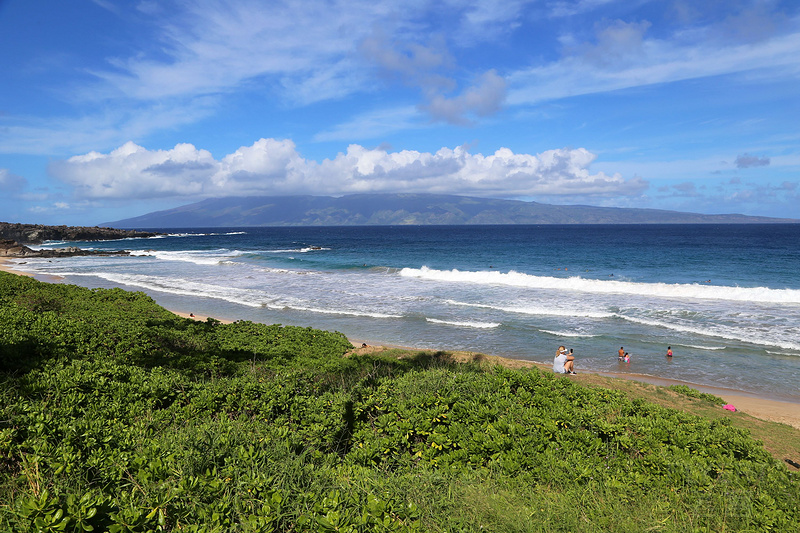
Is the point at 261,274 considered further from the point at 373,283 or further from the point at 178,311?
the point at 178,311

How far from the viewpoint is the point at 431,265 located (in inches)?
1988

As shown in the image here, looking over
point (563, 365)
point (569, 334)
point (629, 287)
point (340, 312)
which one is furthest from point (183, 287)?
point (629, 287)

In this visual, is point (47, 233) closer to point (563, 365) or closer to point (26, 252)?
point (26, 252)

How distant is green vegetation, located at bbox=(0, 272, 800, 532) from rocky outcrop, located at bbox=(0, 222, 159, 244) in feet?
356

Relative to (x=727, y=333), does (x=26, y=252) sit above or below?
above

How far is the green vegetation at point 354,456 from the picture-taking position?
321 cm

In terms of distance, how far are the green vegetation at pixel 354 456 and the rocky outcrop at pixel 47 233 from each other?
4275 inches

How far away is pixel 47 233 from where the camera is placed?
302 ft

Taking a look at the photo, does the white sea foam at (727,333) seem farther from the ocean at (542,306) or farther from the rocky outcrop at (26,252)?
the rocky outcrop at (26,252)

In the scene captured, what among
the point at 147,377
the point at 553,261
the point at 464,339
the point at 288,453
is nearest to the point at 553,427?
the point at 288,453

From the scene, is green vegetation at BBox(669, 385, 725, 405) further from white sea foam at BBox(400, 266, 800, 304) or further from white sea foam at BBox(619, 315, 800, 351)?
white sea foam at BBox(400, 266, 800, 304)

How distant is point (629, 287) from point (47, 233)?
111 meters

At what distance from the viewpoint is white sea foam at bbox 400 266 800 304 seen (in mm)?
27719

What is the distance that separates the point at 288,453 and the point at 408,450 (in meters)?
1.45
